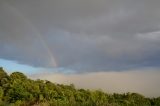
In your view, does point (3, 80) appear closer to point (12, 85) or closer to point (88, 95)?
point (12, 85)

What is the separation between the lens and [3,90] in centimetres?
9794

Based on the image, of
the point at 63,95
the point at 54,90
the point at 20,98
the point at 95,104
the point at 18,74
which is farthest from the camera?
the point at 18,74

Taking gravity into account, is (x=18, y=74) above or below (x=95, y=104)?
above

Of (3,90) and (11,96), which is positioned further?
(3,90)

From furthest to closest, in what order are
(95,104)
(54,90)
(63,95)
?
1. (54,90)
2. (63,95)
3. (95,104)

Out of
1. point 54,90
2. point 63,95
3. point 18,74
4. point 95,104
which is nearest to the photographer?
point 95,104

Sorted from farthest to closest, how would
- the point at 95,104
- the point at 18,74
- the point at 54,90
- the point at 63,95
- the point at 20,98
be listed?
the point at 18,74 < the point at 54,90 < the point at 63,95 < the point at 20,98 < the point at 95,104

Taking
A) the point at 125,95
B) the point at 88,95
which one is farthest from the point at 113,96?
the point at 88,95

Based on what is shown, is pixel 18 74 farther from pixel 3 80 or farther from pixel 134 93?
pixel 134 93

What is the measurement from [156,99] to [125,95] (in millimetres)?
14488

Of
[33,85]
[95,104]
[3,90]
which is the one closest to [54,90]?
[33,85]

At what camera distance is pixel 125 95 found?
388 ft

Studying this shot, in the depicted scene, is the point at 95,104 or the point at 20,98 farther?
the point at 20,98

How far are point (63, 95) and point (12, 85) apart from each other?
1230cm
